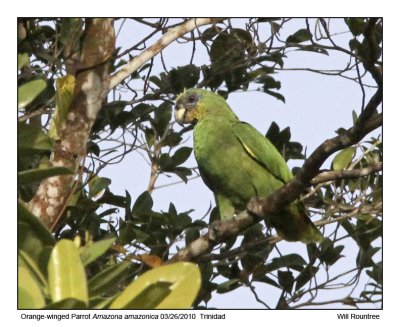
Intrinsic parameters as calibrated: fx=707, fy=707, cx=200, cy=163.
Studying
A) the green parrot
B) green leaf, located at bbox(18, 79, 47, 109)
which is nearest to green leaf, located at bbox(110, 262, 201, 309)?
green leaf, located at bbox(18, 79, 47, 109)

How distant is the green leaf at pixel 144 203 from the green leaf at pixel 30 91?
172 cm

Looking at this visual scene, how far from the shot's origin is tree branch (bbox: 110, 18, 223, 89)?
3404 mm

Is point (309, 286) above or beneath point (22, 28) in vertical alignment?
beneath

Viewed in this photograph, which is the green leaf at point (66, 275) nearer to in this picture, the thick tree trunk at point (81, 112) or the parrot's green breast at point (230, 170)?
the thick tree trunk at point (81, 112)

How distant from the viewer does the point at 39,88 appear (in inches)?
71.6

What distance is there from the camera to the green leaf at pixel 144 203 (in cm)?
353

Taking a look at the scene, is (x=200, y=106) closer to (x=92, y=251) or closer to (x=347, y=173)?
(x=347, y=173)

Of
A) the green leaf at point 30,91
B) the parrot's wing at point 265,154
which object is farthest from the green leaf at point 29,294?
the parrot's wing at point 265,154

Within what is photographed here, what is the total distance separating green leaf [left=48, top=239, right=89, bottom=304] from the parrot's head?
2.34m

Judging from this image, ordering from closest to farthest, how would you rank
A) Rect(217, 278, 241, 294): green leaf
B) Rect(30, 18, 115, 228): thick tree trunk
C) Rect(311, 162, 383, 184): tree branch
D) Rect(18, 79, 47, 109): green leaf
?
1. Rect(18, 79, 47, 109): green leaf
2. Rect(311, 162, 383, 184): tree branch
3. Rect(30, 18, 115, 228): thick tree trunk
4. Rect(217, 278, 241, 294): green leaf

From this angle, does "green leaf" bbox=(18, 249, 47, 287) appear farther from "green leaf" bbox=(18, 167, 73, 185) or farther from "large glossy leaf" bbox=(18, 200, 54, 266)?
"green leaf" bbox=(18, 167, 73, 185)
